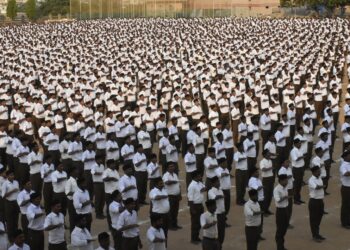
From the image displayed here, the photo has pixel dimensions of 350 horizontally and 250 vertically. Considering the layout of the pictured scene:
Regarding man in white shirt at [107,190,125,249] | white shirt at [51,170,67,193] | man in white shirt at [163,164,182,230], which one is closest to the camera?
man in white shirt at [107,190,125,249]

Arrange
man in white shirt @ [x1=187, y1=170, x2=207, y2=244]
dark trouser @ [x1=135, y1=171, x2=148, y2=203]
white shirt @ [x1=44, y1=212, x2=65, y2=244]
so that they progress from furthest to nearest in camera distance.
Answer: dark trouser @ [x1=135, y1=171, x2=148, y2=203], man in white shirt @ [x1=187, y1=170, x2=207, y2=244], white shirt @ [x1=44, y1=212, x2=65, y2=244]

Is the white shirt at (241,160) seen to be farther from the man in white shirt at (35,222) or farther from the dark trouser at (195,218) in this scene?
the man in white shirt at (35,222)

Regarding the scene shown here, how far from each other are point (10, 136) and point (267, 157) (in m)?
5.65

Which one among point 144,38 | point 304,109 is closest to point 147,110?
point 304,109

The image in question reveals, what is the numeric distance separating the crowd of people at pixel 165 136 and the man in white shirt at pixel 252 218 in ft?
0.05

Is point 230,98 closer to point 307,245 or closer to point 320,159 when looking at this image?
point 320,159

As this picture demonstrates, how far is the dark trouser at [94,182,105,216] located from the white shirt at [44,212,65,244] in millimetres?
2469

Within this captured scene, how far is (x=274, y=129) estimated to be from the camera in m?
16.0

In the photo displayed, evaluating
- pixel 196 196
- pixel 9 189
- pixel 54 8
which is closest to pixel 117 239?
pixel 196 196

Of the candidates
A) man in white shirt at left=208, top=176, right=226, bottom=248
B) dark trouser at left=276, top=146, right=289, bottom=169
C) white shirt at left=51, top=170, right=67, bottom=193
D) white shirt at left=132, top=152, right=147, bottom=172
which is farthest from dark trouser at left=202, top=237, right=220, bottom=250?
dark trouser at left=276, top=146, right=289, bottom=169

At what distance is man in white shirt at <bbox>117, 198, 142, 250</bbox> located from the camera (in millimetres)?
9195

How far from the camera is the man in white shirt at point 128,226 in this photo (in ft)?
30.2

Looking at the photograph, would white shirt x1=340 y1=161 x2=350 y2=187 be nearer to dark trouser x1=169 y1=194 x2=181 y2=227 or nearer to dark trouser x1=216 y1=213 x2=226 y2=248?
dark trouser x1=216 y1=213 x2=226 y2=248

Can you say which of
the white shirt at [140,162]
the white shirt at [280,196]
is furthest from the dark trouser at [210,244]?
the white shirt at [140,162]
